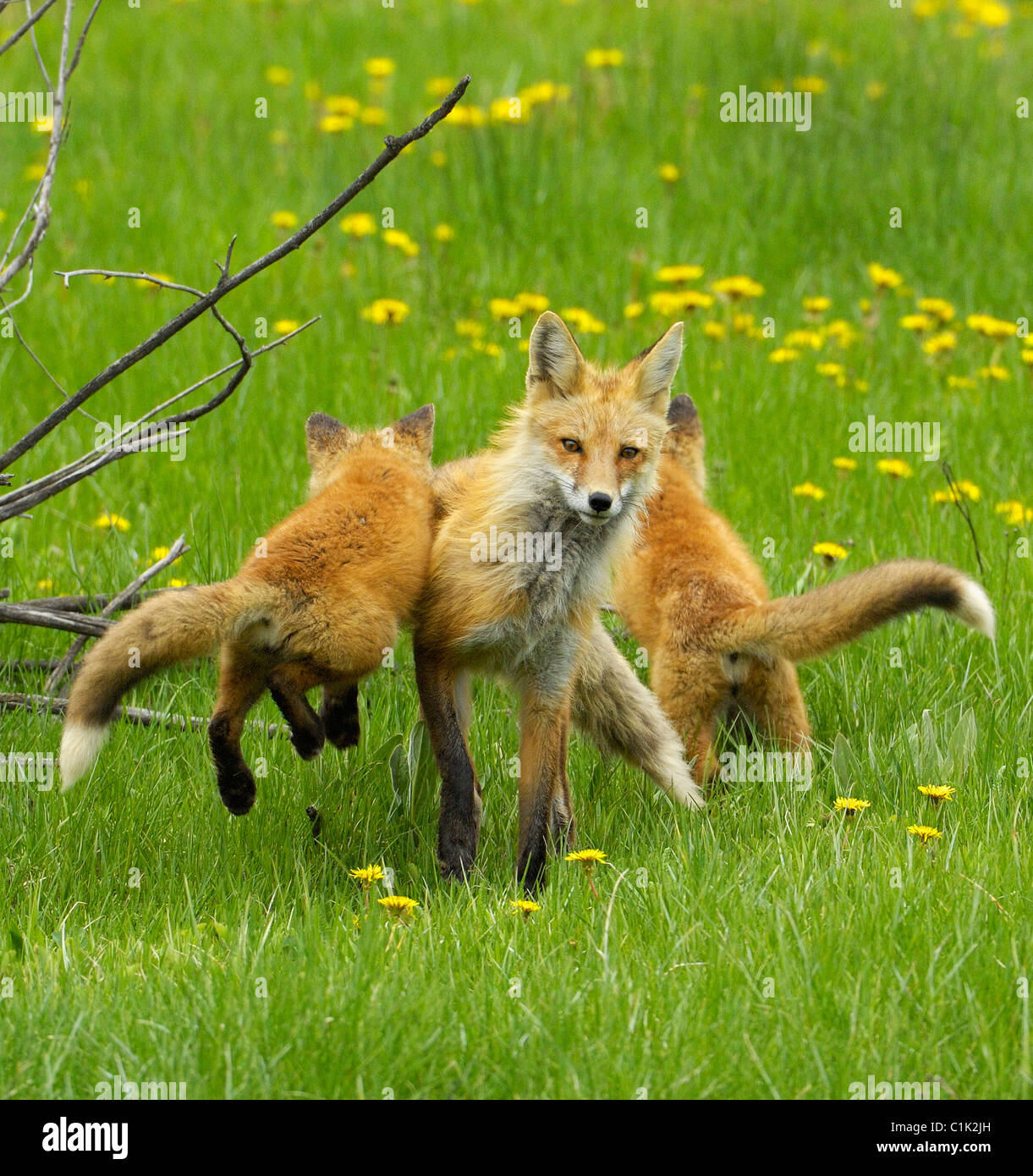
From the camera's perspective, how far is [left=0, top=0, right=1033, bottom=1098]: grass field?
359 centimetres

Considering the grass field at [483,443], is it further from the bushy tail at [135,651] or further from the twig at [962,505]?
the bushy tail at [135,651]

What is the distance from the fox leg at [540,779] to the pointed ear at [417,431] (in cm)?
113

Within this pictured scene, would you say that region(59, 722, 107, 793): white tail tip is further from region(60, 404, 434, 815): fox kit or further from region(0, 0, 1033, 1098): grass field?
region(0, 0, 1033, 1098): grass field

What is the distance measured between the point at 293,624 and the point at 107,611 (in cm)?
177

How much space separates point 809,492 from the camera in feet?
24.5

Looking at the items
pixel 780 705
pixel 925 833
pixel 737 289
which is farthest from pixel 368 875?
pixel 737 289

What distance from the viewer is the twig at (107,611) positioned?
18.5 feet

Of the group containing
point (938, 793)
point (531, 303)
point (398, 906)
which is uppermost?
point (531, 303)

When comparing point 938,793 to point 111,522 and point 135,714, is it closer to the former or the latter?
point 135,714

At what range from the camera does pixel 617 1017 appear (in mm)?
3605

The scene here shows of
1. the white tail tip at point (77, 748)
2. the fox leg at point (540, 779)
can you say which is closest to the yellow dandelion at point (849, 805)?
the fox leg at point (540, 779)

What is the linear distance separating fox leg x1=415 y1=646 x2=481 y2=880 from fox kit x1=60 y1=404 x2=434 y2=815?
27 centimetres

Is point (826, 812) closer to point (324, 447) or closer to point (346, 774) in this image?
point (346, 774)

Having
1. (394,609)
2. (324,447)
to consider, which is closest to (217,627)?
(394,609)
